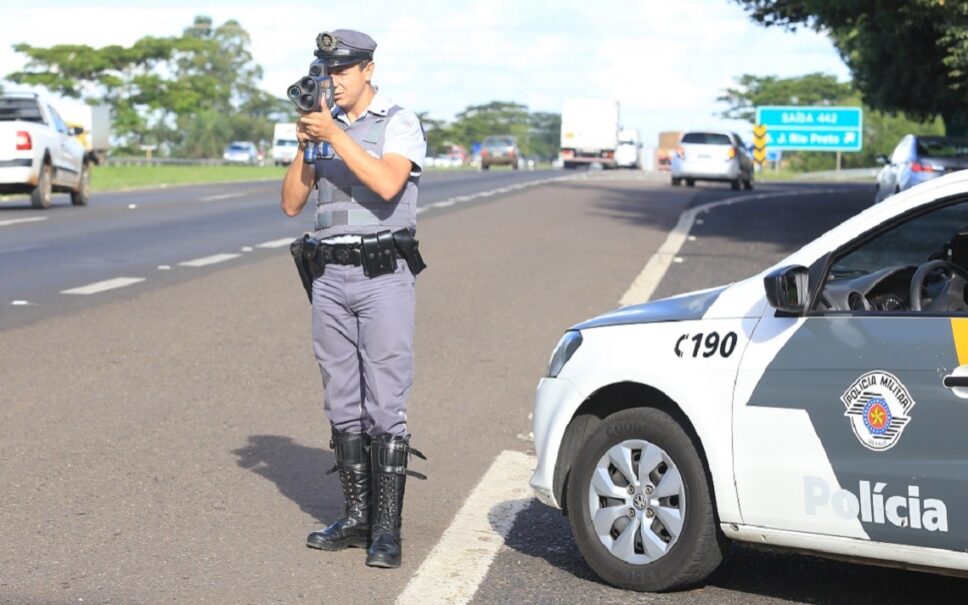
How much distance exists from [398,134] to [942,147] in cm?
2226

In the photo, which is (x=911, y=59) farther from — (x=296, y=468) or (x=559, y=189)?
(x=296, y=468)

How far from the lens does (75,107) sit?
2923 inches

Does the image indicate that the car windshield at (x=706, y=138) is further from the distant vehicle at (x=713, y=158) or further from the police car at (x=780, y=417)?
the police car at (x=780, y=417)

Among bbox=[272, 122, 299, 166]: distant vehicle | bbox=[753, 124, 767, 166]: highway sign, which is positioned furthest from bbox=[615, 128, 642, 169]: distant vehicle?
bbox=[753, 124, 767, 166]: highway sign

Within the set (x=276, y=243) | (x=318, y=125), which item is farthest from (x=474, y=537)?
(x=276, y=243)

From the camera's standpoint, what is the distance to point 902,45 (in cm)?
3669

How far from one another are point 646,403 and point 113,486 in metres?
2.47

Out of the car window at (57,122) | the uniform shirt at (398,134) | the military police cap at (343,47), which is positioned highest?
the military police cap at (343,47)

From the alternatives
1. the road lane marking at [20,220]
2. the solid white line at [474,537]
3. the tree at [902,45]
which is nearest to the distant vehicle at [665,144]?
the tree at [902,45]

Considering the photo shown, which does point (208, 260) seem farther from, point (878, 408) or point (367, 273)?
point (878, 408)

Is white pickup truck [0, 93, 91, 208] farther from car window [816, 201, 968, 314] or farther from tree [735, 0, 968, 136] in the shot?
car window [816, 201, 968, 314]

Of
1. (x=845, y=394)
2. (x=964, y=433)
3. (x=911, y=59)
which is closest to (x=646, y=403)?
(x=845, y=394)

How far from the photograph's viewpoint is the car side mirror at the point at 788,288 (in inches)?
205

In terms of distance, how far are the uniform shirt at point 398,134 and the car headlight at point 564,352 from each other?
2.53 feet
